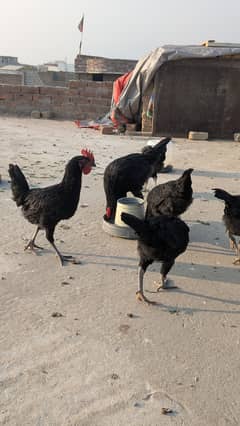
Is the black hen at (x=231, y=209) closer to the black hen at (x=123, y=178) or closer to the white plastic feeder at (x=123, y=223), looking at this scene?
the white plastic feeder at (x=123, y=223)

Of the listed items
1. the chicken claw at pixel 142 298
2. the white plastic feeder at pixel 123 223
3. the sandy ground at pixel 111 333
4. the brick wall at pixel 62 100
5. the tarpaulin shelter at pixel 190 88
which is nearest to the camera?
the sandy ground at pixel 111 333

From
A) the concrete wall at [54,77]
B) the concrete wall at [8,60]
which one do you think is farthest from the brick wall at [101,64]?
the concrete wall at [8,60]

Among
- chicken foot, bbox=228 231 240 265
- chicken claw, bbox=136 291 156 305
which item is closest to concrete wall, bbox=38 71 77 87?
chicken foot, bbox=228 231 240 265

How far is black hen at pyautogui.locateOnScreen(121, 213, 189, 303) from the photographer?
376cm

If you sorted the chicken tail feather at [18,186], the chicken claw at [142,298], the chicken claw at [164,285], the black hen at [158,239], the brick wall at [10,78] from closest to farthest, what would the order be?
the black hen at [158,239] < the chicken claw at [142,298] < the chicken claw at [164,285] < the chicken tail feather at [18,186] < the brick wall at [10,78]

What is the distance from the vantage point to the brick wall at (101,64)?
2234 centimetres

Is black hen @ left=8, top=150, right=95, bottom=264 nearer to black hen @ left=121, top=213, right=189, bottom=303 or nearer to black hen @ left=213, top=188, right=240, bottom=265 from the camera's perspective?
black hen @ left=121, top=213, right=189, bottom=303

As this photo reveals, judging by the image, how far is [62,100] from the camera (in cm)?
1739

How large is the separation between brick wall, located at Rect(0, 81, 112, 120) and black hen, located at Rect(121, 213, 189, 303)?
1402 cm

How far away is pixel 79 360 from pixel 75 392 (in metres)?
0.33

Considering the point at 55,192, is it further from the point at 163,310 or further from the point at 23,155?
the point at 23,155

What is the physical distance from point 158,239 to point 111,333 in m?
0.99

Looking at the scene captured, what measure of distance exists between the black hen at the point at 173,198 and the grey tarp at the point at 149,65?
970cm

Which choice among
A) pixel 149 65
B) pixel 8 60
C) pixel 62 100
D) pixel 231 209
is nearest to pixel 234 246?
pixel 231 209
